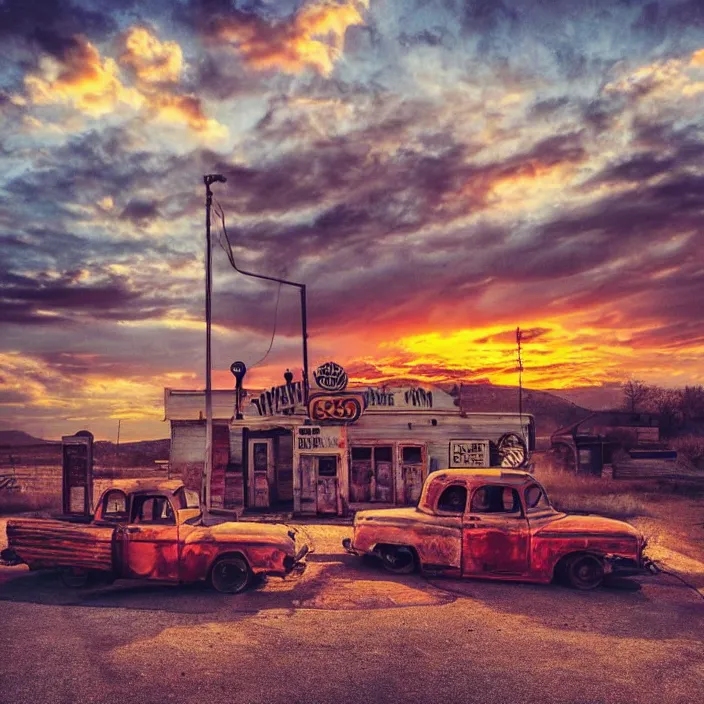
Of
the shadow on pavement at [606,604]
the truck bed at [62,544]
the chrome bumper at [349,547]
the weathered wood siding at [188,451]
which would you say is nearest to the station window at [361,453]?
the weathered wood siding at [188,451]

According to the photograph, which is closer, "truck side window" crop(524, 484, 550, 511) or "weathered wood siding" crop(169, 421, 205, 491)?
"truck side window" crop(524, 484, 550, 511)

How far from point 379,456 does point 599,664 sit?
12.9 m

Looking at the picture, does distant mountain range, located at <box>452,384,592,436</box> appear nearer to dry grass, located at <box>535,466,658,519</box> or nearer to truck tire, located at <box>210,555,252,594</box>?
dry grass, located at <box>535,466,658,519</box>

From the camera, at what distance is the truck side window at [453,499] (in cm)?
1123

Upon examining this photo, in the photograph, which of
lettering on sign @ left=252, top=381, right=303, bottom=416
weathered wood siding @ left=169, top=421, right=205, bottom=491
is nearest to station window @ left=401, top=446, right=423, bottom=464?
lettering on sign @ left=252, top=381, right=303, bottom=416

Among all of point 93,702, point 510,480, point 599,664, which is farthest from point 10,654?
point 510,480

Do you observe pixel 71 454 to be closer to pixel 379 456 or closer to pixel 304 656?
pixel 379 456

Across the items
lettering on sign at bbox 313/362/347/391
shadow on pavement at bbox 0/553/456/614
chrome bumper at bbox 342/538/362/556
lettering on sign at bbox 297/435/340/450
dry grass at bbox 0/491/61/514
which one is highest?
lettering on sign at bbox 313/362/347/391

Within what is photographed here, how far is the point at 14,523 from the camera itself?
1038 cm

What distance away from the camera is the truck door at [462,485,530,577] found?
35.4 ft

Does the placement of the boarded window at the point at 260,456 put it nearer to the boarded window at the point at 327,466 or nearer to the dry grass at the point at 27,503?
the boarded window at the point at 327,466

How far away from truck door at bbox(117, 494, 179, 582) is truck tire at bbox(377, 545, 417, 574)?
3506 millimetres

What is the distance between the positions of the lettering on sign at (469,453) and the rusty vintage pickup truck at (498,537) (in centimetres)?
873

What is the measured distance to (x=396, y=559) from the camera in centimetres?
1162
